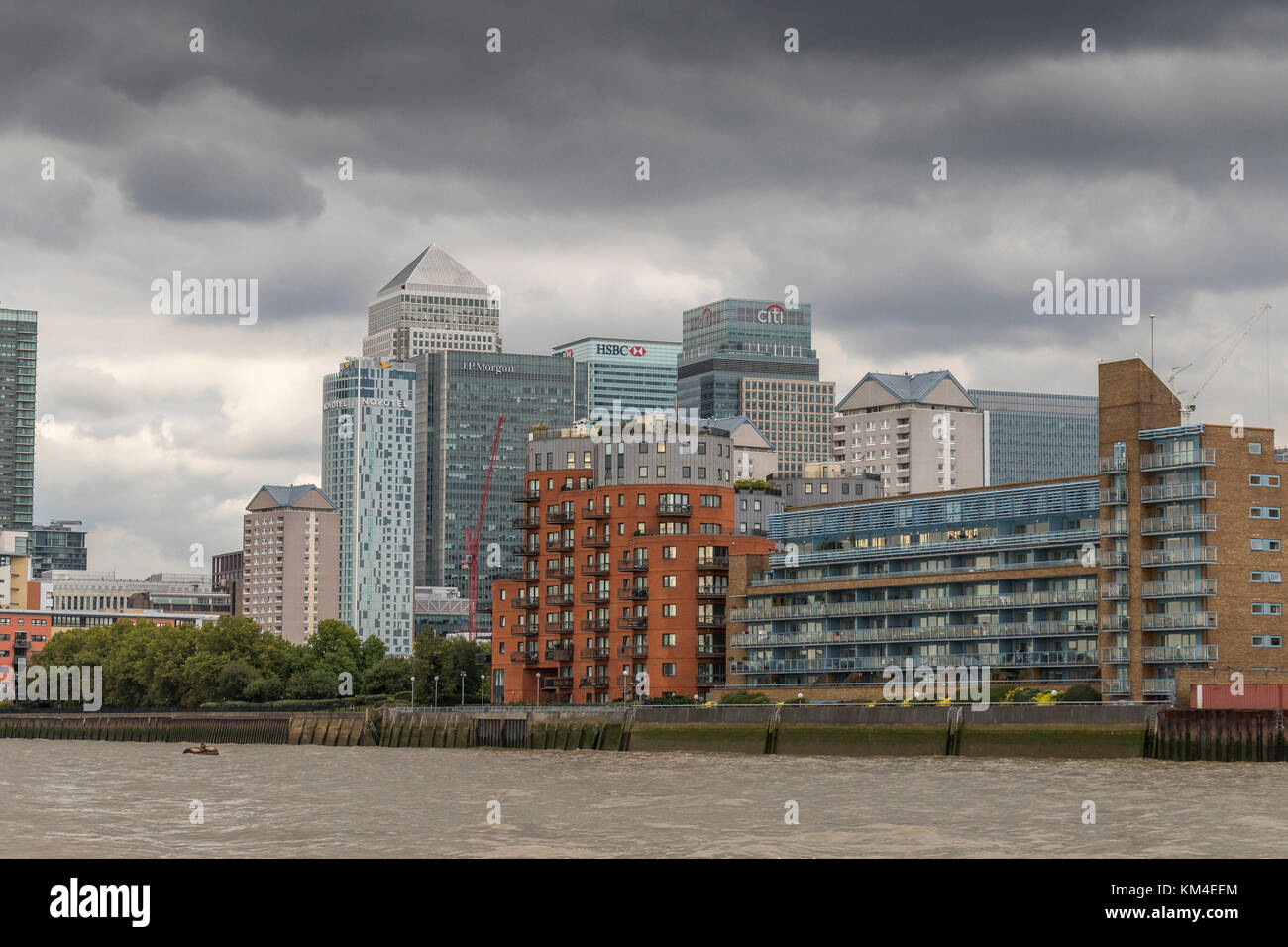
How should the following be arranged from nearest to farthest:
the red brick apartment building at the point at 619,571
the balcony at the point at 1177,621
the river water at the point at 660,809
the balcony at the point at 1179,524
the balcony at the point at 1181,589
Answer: the river water at the point at 660,809 < the balcony at the point at 1177,621 < the balcony at the point at 1181,589 < the balcony at the point at 1179,524 < the red brick apartment building at the point at 619,571

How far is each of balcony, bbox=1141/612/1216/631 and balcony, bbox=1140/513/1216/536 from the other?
5.91 meters

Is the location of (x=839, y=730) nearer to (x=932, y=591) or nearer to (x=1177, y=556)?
(x=1177, y=556)

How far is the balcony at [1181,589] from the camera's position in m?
122

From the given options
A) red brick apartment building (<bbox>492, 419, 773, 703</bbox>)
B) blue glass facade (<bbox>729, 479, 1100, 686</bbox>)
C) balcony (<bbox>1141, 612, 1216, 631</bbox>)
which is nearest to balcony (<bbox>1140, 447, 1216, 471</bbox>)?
blue glass facade (<bbox>729, 479, 1100, 686</bbox>)

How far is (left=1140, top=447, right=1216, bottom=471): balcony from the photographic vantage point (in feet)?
405

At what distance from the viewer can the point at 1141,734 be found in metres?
106

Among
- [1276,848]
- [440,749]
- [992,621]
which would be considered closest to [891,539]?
[992,621]

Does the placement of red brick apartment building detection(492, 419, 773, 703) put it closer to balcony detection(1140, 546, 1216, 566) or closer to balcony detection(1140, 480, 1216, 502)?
balcony detection(1140, 546, 1216, 566)

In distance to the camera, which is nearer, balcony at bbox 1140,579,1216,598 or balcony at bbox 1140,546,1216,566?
balcony at bbox 1140,579,1216,598

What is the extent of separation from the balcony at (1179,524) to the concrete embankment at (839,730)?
2048 centimetres

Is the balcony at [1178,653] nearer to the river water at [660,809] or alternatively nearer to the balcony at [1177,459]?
the balcony at [1177,459]
